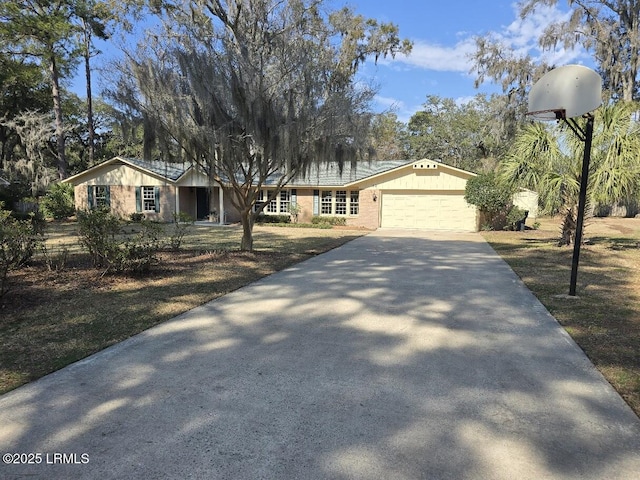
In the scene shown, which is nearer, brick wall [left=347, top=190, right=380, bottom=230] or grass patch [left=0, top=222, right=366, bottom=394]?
grass patch [left=0, top=222, right=366, bottom=394]

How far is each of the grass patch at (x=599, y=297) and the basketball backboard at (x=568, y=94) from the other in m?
2.93

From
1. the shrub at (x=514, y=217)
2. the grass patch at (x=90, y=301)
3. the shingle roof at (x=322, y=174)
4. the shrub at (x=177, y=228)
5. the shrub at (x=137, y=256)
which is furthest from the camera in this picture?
the shingle roof at (x=322, y=174)

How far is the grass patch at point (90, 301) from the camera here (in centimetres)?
401

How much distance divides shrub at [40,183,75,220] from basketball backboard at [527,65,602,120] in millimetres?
24987

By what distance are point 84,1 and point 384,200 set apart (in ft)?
67.9

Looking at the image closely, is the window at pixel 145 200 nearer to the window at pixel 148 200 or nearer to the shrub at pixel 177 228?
the window at pixel 148 200

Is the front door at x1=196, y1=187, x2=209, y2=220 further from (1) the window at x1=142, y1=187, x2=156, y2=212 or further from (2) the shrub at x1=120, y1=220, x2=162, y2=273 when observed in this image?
(2) the shrub at x1=120, y1=220, x2=162, y2=273

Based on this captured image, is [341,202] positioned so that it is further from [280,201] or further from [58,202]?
[58,202]

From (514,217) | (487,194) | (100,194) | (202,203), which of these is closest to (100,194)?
(100,194)

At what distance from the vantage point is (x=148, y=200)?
924 inches

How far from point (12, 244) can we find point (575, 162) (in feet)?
44.0

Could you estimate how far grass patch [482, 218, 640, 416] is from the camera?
389 cm

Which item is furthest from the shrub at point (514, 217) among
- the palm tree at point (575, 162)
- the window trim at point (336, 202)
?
the window trim at point (336, 202)

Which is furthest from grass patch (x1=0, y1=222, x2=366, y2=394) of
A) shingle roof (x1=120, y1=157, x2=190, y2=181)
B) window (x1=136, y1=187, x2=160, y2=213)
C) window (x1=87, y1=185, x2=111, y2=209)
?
window (x1=87, y1=185, x2=111, y2=209)
